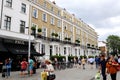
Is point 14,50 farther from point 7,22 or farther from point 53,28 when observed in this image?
point 53,28

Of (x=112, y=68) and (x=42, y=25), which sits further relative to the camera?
(x=42, y=25)

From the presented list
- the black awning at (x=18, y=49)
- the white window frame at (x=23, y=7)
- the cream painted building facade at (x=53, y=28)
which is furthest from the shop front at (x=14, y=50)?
the cream painted building facade at (x=53, y=28)

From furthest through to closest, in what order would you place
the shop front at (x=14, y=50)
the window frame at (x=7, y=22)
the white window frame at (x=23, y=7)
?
1. the white window frame at (x=23, y=7)
2. the window frame at (x=7, y=22)
3. the shop front at (x=14, y=50)

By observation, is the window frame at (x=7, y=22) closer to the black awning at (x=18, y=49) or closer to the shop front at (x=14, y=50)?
the shop front at (x=14, y=50)

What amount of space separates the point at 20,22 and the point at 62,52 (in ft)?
58.1

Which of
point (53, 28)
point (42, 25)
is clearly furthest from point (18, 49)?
point (53, 28)

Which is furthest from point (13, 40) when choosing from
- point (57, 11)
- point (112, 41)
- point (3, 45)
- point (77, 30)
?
point (112, 41)

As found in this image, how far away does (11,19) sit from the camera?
28234 mm

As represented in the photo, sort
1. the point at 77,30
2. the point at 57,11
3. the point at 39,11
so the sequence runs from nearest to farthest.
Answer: the point at 39,11, the point at 57,11, the point at 77,30

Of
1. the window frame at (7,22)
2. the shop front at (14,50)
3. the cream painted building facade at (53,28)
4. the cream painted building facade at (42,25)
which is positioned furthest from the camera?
the cream painted building facade at (53,28)

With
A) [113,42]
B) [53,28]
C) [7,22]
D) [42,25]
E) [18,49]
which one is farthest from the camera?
[113,42]

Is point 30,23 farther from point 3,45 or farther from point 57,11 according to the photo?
point 57,11

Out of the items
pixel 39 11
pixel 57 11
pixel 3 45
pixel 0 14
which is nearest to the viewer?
pixel 3 45

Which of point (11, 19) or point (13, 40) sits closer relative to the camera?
point (13, 40)
